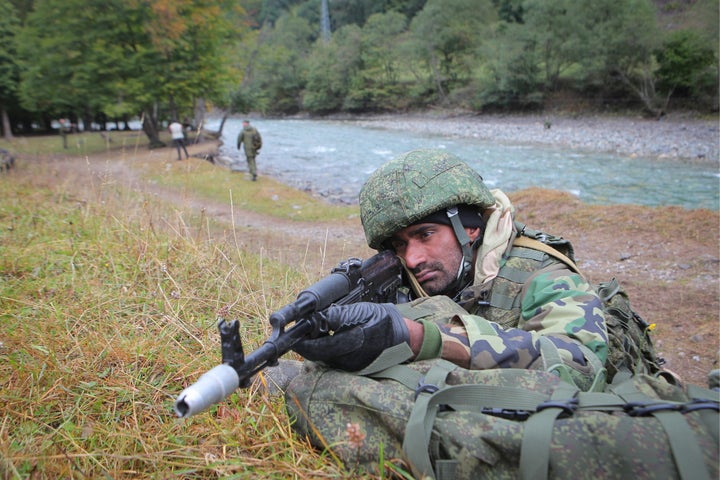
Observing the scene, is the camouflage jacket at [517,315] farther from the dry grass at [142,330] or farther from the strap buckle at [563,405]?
the dry grass at [142,330]

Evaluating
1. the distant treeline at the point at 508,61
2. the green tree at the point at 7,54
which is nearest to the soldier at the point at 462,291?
the green tree at the point at 7,54

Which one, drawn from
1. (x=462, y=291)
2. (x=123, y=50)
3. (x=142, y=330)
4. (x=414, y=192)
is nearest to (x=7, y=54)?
(x=123, y=50)

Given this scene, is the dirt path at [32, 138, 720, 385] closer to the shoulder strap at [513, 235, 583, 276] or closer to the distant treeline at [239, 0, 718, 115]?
the shoulder strap at [513, 235, 583, 276]

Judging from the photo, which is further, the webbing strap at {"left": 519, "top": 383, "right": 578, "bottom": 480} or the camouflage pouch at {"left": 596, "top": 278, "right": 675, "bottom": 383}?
the camouflage pouch at {"left": 596, "top": 278, "right": 675, "bottom": 383}

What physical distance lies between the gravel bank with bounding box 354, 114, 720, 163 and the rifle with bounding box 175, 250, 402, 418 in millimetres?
21630

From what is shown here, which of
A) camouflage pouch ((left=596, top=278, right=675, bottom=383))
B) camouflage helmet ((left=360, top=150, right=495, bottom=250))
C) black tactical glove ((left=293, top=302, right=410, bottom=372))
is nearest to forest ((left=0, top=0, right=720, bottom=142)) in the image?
camouflage helmet ((left=360, top=150, right=495, bottom=250))

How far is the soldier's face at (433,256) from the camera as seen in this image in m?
2.81

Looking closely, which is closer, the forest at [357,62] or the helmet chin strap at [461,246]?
the helmet chin strap at [461,246]

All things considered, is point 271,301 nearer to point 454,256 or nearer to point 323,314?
point 454,256

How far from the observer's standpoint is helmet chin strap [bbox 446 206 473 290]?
279 centimetres

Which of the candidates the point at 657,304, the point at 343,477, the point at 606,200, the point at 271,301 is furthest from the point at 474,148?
the point at 343,477

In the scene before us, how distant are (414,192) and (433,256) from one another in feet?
1.31

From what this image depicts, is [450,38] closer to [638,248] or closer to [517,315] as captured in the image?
[638,248]

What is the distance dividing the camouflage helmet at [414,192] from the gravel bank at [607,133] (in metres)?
21.0
